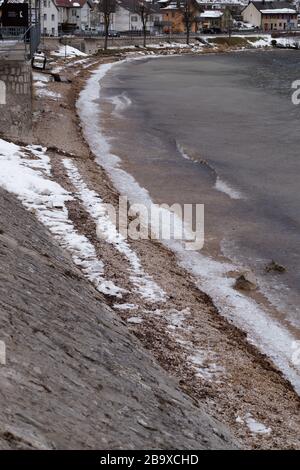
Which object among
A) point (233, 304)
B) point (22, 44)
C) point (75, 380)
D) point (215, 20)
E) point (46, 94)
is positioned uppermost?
point (215, 20)

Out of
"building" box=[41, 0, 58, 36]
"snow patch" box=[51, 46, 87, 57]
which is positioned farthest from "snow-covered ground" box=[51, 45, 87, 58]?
"building" box=[41, 0, 58, 36]

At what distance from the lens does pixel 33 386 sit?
7145mm

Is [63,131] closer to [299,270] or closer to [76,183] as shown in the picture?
[76,183]

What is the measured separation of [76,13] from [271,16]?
231ft

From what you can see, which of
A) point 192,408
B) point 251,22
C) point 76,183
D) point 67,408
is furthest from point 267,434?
point 251,22

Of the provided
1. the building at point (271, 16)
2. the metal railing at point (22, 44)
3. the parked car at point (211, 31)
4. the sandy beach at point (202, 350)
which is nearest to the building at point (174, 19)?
the parked car at point (211, 31)

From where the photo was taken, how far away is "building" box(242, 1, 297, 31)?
593 feet

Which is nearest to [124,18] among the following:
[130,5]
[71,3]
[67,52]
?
[130,5]

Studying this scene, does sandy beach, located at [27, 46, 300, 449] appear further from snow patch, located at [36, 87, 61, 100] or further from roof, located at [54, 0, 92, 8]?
roof, located at [54, 0, 92, 8]

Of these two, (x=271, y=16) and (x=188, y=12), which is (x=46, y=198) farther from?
(x=271, y=16)

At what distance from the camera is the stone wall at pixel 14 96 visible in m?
23.2

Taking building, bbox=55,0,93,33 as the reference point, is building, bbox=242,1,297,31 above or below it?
above

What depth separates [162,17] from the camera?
154 m

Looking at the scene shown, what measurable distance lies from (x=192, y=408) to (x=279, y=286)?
6.30 metres
